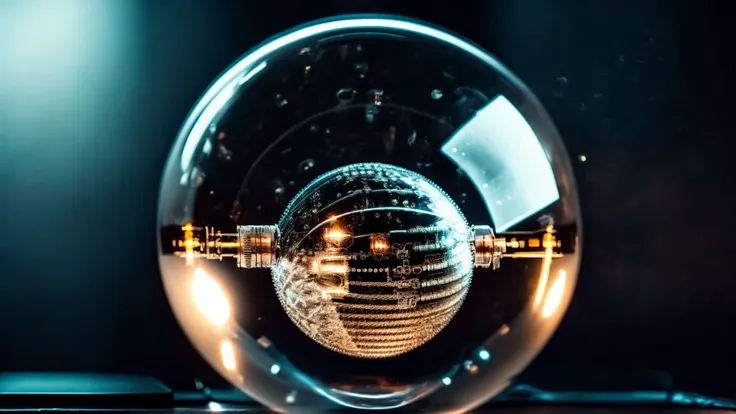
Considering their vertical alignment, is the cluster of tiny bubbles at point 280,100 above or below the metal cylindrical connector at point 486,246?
above

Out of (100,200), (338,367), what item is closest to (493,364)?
(338,367)

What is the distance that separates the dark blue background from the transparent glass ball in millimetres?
260

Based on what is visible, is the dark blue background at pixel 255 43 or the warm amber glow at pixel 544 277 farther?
the dark blue background at pixel 255 43

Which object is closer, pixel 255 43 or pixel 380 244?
pixel 380 244

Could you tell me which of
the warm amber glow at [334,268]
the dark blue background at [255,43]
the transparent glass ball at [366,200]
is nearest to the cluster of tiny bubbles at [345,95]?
the transparent glass ball at [366,200]

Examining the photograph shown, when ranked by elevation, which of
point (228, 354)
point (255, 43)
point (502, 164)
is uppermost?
point (255, 43)

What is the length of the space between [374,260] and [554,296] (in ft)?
0.42

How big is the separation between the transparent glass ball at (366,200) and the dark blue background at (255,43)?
26 cm

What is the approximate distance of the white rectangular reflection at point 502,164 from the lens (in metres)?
0.48

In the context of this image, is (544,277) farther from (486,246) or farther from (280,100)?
(280,100)

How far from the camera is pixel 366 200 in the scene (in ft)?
1.51

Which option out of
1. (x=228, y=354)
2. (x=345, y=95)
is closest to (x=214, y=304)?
(x=228, y=354)

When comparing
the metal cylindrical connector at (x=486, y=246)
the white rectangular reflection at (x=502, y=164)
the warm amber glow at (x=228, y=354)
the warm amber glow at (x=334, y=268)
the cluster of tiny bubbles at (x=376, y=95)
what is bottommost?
the warm amber glow at (x=228, y=354)

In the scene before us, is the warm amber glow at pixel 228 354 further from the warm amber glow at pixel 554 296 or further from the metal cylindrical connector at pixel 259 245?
the warm amber glow at pixel 554 296
